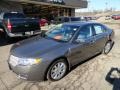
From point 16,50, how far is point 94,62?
2.89 m

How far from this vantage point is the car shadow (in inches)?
169

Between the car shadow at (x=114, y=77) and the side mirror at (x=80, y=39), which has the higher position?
the side mirror at (x=80, y=39)

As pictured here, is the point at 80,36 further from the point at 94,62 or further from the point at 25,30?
the point at 25,30

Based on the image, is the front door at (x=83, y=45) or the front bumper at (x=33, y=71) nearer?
the front bumper at (x=33, y=71)

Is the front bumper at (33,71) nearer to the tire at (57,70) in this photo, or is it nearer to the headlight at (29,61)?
the headlight at (29,61)

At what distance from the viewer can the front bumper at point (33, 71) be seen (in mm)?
4004

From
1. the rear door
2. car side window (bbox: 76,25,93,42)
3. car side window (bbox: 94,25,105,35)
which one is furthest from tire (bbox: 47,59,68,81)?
car side window (bbox: 94,25,105,35)

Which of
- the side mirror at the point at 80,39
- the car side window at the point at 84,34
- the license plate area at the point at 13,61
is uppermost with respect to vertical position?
the car side window at the point at 84,34

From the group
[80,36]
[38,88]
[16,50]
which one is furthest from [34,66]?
[80,36]

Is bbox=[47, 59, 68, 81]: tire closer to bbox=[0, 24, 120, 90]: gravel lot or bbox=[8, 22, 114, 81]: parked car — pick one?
bbox=[8, 22, 114, 81]: parked car

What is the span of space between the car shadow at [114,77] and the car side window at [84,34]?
4.33 ft

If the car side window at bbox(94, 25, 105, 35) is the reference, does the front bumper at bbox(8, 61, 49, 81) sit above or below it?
below

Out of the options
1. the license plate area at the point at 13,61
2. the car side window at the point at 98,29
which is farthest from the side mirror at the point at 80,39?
the license plate area at the point at 13,61

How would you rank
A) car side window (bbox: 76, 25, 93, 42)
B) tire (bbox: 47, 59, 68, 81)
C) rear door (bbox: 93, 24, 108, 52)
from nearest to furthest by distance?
tire (bbox: 47, 59, 68, 81) < car side window (bbox: 76, 25, 93, 42) < rear door (bbox: 93, 24, 108, 52)
